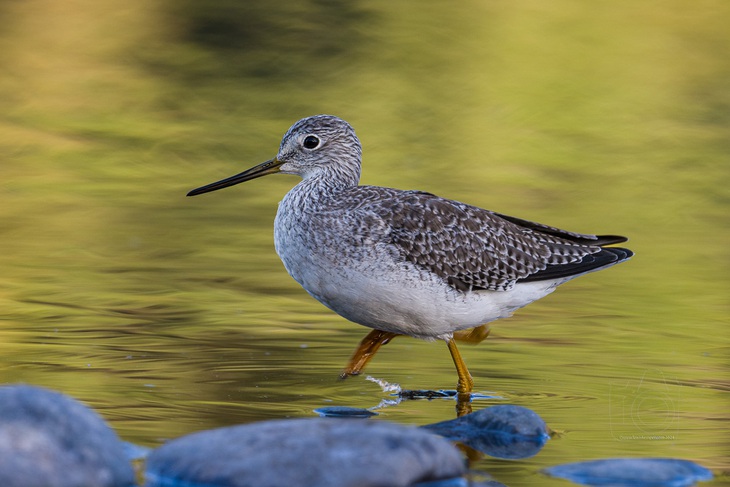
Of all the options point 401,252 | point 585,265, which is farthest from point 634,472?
point 585,265

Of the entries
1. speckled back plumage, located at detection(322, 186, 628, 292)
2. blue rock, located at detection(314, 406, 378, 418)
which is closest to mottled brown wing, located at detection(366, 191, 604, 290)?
speckled back plumage, located at detection(322, 186, 628, 292)

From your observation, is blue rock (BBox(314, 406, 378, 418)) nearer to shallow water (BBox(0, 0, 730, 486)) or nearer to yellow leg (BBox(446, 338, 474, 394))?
shallow water (BBox(0, 0, 730, 486))

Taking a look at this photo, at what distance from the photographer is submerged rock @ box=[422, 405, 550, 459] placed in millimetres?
7988

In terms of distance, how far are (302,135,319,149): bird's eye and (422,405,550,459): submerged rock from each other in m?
3.10

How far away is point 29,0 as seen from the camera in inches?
1184

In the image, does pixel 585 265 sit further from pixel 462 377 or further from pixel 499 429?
pixel 499 429

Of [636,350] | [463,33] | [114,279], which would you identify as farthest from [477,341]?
[463,33]

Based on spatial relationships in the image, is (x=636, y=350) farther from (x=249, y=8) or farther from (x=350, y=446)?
(x=249, y=8)

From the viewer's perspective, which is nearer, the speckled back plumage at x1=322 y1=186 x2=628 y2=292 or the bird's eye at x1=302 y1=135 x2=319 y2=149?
the speckled back plumage at x1=322 y1=186 x2=628 y2=292

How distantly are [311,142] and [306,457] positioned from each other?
4552mm

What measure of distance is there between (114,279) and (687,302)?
5.54 meters

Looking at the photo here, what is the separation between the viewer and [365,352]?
9.84 meters

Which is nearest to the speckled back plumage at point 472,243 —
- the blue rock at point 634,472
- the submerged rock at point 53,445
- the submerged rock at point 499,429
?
the submerged rock at point 499,429

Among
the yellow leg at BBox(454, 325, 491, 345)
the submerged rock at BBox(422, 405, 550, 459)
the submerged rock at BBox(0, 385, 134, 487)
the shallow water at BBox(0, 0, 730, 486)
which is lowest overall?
the shallow water at BBox(0, 0, 730, 486)
